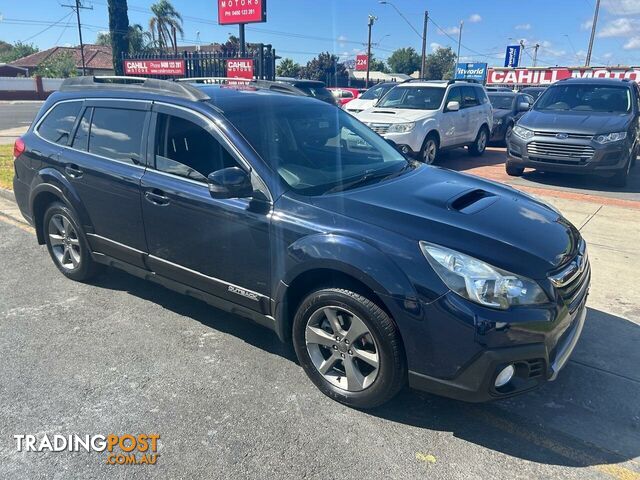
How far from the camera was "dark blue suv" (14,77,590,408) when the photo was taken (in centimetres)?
261

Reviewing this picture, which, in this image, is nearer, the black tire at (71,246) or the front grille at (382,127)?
the black tire at (71,246)

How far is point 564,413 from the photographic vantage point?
3.00 meters

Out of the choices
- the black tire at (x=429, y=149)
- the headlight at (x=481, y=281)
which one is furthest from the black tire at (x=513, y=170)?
the headlight at (x=481, y=281)

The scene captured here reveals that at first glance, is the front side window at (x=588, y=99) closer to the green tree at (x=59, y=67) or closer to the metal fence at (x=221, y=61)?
the metal fence at (x=221, y=61)

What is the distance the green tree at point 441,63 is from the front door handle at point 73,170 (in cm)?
10425

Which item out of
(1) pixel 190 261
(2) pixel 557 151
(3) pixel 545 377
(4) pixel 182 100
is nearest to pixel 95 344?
(1) pixel 190 261

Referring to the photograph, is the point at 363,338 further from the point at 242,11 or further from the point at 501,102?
the point at 242,11

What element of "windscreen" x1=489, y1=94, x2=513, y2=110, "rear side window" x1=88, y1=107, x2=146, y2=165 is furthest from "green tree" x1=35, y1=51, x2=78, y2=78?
"rear side window" x1=88, y1=107, x2=146, y2=165

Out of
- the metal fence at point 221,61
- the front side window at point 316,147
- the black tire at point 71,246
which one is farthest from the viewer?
the metal fence at point 221,61

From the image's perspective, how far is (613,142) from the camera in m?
8.47

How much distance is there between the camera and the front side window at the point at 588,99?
937cm

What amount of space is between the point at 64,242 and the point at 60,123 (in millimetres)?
1085

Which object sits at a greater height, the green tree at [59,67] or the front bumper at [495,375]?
the green tree at [59,67]

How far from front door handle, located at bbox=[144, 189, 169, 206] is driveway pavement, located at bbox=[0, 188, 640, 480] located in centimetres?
100
